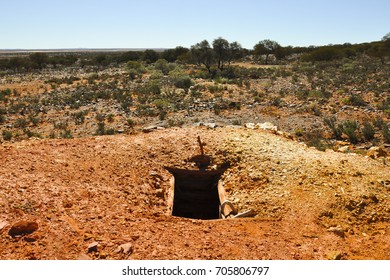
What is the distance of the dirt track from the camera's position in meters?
4.36

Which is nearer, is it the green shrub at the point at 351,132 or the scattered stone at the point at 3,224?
the scattered stone at the point at 3,224

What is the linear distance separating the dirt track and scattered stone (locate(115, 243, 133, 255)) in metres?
0.01

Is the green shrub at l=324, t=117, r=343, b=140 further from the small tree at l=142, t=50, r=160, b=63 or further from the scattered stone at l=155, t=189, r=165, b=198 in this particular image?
the small tree at l=142, t=50, r=160, b=63

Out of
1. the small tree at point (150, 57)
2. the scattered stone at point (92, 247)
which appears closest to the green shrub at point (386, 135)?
the scattered stone at point (92, 247)

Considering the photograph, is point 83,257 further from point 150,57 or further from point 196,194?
point 150,57

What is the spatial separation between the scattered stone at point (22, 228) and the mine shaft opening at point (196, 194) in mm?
3855

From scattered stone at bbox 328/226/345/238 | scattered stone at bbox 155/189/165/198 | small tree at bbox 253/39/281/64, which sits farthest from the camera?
small tree at bbox 253/39/281/64

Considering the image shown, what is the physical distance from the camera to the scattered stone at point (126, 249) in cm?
414

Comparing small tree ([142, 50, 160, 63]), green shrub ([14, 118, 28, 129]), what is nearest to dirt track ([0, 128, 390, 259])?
green shrub ([14, 118, 28, 129])

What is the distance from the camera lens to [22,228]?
425 centimetres

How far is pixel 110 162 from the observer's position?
7258 mm

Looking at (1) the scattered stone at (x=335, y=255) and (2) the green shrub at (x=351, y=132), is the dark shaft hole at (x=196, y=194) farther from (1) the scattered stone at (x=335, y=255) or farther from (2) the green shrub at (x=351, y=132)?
(2) the green shrub at (x=351, y=132)

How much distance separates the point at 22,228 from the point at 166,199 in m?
3.20

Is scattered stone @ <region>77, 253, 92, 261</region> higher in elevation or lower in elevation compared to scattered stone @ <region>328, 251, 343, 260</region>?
higher
